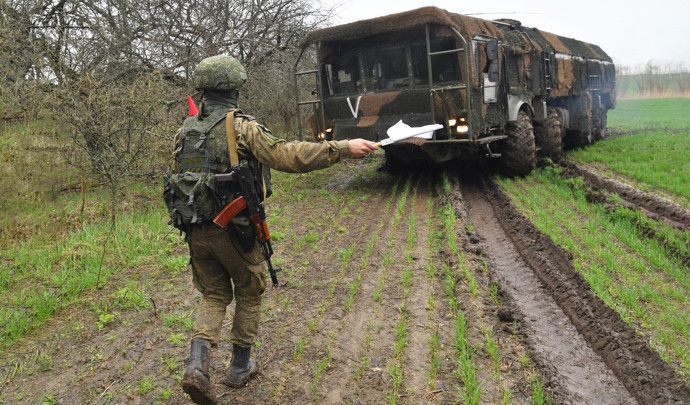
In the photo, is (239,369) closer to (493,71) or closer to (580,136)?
(493,71)

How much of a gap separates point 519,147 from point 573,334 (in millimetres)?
6911

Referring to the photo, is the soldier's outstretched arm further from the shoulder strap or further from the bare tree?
the bare tree

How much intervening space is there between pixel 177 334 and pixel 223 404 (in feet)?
3.64

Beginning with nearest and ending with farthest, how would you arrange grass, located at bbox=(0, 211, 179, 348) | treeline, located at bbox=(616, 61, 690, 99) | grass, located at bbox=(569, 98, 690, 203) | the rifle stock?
the rifle stock < grass, located at bbox=(0, 211, 179, 348) < grass, located at bbox=(569, 98, 690, 203) < treeline, located at bbox=(616, 61, 690, 99)

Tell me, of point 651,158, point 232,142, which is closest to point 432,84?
point 232,142

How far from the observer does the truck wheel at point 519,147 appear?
10383 mm

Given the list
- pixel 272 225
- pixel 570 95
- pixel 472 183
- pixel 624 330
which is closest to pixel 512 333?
pixel 624 330

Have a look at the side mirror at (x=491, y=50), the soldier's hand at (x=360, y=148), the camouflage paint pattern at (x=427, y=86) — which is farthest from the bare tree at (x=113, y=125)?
the side mirror at (x=491, y=50)

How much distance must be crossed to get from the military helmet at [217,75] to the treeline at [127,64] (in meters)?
3.83

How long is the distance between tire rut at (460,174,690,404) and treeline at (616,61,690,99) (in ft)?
140

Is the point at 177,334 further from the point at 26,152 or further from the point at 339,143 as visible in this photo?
the point at 26,152

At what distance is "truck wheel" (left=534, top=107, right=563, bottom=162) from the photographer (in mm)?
12320

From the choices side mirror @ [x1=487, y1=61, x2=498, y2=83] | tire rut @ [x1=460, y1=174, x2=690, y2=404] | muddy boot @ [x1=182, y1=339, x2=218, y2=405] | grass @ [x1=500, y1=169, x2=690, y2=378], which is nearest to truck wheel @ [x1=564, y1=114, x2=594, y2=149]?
grass @ [x1=500, y1=169, x2=690, y2=378]

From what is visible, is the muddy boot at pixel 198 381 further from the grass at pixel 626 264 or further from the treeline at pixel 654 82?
the treeline at pixel 654 82
